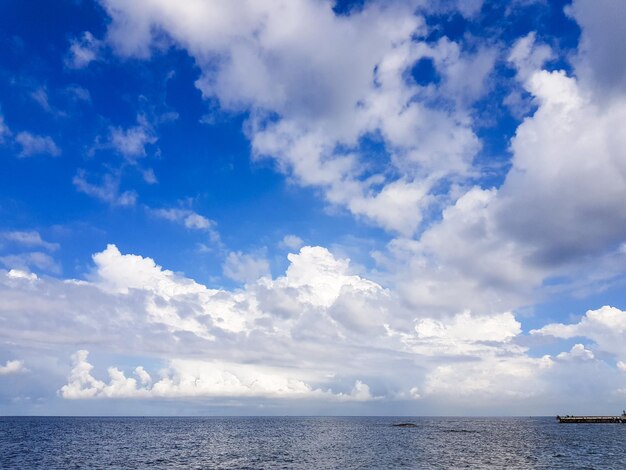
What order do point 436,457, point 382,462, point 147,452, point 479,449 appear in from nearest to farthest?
point 382,462 → point 436,457 → point 147,452 → point 479,449

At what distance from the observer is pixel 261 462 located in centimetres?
8012

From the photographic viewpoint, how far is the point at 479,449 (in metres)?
104

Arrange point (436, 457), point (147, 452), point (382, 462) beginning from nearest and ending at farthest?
point (382, 462) < point (436, 457) < point (147, 452)

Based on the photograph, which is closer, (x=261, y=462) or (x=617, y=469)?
(x=617, y=469)

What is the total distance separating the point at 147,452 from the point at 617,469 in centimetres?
8582

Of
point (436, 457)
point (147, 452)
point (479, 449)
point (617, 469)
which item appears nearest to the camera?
point (617, 469)

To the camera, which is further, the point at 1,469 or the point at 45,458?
the point at 45,458

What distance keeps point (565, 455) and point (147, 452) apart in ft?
277

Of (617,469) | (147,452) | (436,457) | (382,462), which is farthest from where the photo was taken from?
(147,452)

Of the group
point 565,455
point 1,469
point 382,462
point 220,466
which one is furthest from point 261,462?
point 565,455

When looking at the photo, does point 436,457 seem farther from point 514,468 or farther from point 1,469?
point 1,469

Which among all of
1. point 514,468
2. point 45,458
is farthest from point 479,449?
point 45,458

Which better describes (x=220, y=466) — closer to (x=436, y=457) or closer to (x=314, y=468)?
(x=314, y=468)

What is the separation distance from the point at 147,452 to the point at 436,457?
192 feet
